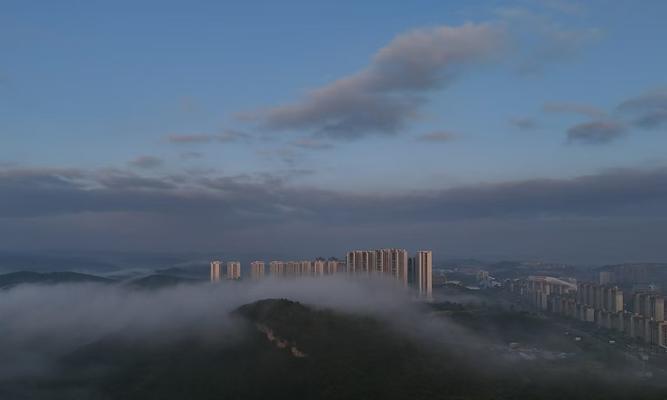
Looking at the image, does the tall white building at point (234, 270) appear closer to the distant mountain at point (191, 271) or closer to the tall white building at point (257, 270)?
the tall white building at point (257, 270)

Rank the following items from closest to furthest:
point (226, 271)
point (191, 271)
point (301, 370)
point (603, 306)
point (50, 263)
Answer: point (301, 370) → point (603, 306) → point (226, 271) → point (191, 271) → point (50, 263)

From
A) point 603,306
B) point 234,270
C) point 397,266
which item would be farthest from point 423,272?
point 234,270

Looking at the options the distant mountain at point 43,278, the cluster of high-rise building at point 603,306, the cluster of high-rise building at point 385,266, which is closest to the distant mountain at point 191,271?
the distant mountain at point 43,278

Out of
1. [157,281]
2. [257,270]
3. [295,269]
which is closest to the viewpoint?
[295,269]

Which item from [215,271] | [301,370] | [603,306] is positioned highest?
[215,271]

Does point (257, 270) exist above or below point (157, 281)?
above

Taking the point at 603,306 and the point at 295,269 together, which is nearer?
the point at 603,306

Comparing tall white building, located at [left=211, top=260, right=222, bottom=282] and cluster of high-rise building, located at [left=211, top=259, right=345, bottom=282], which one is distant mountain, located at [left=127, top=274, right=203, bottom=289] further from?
cluster of high-rise building, located at [left=211, top=259, right=345, bottom=282]

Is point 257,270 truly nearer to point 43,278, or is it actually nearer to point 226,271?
point 226,271
